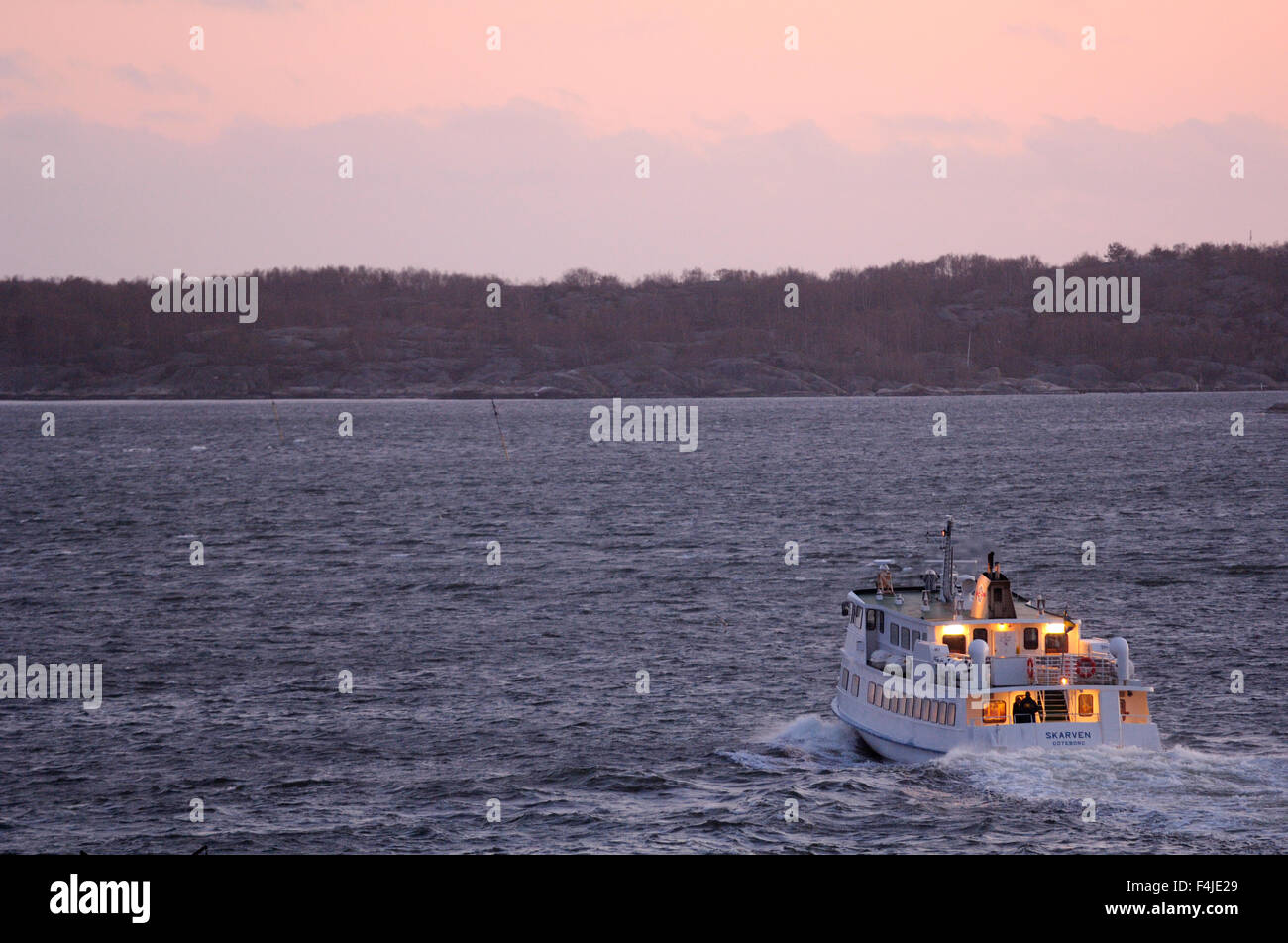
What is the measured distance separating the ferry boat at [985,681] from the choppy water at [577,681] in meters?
0.93

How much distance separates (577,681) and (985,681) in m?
21.0

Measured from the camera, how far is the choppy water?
35.6 meters

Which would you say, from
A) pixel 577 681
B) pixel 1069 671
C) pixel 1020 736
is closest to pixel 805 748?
pixel 1020 736

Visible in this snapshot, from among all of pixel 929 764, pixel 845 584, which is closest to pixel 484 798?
pixel 929 764

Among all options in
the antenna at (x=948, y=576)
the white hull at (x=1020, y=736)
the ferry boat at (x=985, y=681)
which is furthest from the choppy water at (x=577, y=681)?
the antenna at (x=948, y=576)

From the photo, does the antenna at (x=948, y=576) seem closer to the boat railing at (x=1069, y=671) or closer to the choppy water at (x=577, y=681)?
the boat railing at (x=1069, y=671)

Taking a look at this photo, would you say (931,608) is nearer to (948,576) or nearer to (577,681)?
(948,576)

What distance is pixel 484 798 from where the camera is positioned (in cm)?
3862

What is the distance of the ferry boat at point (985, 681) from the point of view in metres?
38.2

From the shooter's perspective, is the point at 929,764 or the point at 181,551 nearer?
the point at 929,764

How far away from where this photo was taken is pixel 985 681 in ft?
126

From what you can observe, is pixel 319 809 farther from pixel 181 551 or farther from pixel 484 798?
pixel 181 551
